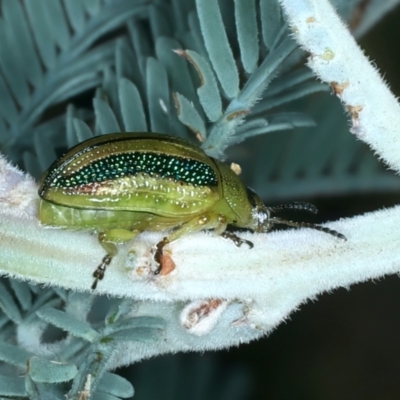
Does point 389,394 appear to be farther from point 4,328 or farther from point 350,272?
point 4,328

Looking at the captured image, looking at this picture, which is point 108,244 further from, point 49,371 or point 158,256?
point 49,371

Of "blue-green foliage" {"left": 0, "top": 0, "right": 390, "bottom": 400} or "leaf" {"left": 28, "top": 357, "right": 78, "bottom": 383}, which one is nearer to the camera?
"leaf" {"left": 28, "top": 357, "right": 78, "bottom": 383}

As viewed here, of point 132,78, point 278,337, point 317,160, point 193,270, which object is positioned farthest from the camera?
point 278,337

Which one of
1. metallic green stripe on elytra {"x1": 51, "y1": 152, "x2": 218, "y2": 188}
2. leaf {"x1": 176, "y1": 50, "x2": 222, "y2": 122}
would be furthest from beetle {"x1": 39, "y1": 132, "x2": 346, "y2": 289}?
leaf {"x1": 176, "y1": 50, "x2": 222, "y2": 122}

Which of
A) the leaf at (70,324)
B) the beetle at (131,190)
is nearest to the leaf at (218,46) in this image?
the beetle at (131,190)

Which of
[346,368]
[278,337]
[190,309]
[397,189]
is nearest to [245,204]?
[190,309]

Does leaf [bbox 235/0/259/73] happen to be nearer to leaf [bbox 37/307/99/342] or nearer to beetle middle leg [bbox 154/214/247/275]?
beetle middle leg [bbox 154/214/247/275]

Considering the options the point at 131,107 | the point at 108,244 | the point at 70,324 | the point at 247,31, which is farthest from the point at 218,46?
the point at 70,324
